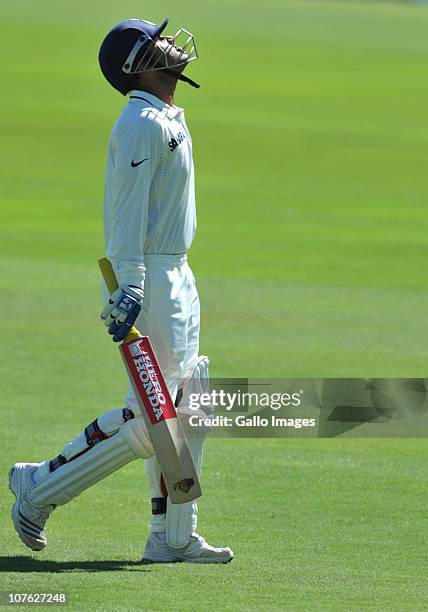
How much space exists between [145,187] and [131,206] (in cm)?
9

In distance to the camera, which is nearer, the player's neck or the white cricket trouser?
the white cricket trouser

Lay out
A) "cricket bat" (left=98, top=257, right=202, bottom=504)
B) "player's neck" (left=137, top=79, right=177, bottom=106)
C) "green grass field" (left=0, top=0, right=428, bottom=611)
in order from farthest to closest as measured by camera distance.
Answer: "player's neck" (left=137, top=79, right=177, bottom=106) < "green grass field" (left=0, top=0, right=428, bottom=611) < "cricket bat" (left=98, top=257, right=202, bottom=504)

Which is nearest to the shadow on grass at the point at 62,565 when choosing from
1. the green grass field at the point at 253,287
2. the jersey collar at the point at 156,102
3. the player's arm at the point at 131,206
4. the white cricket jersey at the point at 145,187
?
the green grass field at the point at 253,287

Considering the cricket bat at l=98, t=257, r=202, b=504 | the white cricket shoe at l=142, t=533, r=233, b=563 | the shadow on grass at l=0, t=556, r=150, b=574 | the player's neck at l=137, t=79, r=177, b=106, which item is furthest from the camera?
the player's neck at l=137, t=79, r=177, b=106

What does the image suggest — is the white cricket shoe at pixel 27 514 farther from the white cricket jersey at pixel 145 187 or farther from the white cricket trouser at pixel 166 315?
the white cricket jersey at pixel 145 187

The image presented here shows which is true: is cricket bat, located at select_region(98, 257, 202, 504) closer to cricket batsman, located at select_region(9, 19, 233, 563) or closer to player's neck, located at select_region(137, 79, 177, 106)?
cricket batsman, located at select_region(9, 19, 233, 563)

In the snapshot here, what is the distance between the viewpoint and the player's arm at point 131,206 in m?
5.20

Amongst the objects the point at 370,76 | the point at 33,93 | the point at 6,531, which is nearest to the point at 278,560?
the point at 6,531

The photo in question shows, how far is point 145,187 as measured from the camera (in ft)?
17.2

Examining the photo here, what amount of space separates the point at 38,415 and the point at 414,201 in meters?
14.0

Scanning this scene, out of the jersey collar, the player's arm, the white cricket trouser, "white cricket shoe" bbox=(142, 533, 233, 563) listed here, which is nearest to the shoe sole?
"white cricket shoe" bbox=(142, 533, 233, 563)

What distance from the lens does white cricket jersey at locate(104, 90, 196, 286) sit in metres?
5.23

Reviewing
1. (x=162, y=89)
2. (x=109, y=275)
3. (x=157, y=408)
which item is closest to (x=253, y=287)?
(x=162, y=89)

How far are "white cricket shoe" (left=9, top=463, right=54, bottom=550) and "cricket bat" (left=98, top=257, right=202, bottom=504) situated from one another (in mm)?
538
